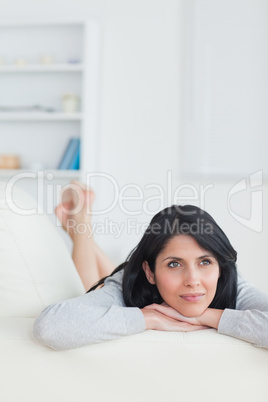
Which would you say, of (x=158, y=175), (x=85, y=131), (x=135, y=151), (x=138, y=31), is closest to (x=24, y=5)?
(x=138, y=31)

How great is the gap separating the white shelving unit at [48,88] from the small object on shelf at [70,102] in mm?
59

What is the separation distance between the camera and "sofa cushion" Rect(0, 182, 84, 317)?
1194 millimetres

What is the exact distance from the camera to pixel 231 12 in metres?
3.82

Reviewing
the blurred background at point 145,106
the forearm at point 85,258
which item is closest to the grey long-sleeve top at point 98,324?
the forearm at point 85,258

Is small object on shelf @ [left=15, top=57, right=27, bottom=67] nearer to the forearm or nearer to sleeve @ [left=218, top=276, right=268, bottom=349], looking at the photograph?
the forearm

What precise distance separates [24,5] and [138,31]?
942mm

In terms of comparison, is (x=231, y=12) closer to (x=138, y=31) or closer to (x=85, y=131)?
(x=138, y=31)

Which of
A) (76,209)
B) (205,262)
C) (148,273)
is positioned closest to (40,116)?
(76,209)

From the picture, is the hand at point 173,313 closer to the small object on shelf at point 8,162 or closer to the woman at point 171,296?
the woman at point 171,296

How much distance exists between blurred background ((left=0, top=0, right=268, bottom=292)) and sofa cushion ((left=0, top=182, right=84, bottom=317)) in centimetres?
251

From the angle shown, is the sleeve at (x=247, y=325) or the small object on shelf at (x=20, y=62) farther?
the small object on shelf at (x=20, y=62)

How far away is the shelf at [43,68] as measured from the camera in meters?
3.82

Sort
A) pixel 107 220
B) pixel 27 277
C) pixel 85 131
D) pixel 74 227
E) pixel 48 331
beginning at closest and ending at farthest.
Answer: pixel 48 331 < pixel 27 277 < pixel 74 227 < pixel 85 131 < pixel 107 220

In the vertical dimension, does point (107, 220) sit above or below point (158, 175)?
below
